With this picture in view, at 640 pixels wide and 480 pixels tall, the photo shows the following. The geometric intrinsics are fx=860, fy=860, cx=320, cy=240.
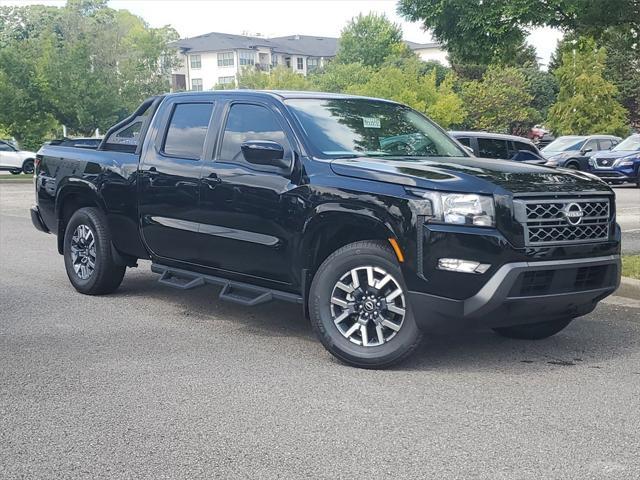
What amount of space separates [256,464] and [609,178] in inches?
953

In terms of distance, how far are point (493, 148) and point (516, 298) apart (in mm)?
11851

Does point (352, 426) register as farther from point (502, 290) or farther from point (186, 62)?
point (186, 62)

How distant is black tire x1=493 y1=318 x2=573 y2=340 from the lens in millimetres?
6359

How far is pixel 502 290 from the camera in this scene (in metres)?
5.17

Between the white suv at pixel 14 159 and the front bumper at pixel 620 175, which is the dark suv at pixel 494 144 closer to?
the front bumper at pixel 620 175

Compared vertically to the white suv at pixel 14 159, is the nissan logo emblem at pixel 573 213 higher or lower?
higher

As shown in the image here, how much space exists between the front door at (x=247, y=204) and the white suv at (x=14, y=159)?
32.5m

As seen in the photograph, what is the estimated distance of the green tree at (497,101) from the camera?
61.3m

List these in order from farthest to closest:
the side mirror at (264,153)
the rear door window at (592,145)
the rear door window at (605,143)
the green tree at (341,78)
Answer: the green tree at (341,78) → the rear door window at (605,143) → the rear door window at (592,145) → the side mirror at (264,153)

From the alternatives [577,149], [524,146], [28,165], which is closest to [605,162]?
[577,149]

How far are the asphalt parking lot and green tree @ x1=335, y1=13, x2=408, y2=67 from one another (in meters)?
93.7

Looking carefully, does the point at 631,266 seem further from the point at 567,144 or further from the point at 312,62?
the point at 312,62

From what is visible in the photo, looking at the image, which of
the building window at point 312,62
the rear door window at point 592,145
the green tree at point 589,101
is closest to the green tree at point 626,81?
→ the green tree at point 589,101

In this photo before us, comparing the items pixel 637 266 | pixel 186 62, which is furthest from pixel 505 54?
pixel 186 62
